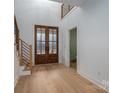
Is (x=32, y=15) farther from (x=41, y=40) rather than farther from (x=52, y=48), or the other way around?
(x=52, y=48)

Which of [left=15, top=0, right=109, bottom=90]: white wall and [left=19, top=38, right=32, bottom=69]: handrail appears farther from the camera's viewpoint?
[left=19, top=38, right=32, bottom=69]: handrail

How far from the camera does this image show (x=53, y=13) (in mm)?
6570

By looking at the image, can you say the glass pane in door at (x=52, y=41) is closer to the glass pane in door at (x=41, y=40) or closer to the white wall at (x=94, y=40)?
the glass pane in door at (x=41, y=40)

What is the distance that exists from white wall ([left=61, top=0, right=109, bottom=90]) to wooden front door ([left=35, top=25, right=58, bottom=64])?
8.20 ft

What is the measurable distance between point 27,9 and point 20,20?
31.2 inches

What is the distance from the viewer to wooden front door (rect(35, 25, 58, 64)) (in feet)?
20.3

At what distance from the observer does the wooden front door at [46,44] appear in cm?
619

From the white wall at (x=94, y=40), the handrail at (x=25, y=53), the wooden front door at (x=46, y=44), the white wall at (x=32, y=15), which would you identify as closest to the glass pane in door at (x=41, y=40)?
the wooden front door at (x=46, y=44)

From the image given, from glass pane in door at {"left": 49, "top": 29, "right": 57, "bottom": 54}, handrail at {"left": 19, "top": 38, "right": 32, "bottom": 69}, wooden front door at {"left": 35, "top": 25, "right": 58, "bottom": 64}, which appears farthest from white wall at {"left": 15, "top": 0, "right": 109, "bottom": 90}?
handrail at {"left": 19, "top": 38, "right": 32, "bottom": 69}

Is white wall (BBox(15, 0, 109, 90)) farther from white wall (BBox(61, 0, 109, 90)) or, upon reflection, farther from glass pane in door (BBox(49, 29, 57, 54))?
glass pane in door (BBox(49, 29, 57, 54))
